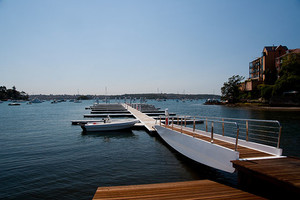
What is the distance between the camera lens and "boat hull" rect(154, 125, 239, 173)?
659 cm

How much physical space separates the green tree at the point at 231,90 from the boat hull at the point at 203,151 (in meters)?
72.8

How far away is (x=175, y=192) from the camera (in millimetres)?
4945

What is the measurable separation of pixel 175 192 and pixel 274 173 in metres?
2.54

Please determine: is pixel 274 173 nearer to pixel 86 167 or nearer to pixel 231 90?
pixel 86 167

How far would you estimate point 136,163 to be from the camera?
388 inches

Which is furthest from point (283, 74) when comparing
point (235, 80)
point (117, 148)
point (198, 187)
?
point (198, 187)

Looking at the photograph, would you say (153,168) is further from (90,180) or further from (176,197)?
(176,197)

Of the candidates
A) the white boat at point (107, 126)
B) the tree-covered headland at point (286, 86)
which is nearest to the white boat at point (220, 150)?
the white boat at point (107, 126)

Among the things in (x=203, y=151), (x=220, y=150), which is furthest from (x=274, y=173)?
(x=203, y=151)

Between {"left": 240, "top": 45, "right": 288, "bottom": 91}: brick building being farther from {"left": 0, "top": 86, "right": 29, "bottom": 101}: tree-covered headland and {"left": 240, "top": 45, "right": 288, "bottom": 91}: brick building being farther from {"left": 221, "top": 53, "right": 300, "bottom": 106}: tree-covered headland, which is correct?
{"left": 0, "top": 86, "right": 29, "bottom": 101}: tree-covered headland

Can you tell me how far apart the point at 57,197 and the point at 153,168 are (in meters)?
4.21

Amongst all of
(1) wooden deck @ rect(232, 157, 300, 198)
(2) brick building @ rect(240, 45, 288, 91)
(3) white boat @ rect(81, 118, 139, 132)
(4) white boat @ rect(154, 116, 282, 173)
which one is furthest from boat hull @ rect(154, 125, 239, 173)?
(2) brick building @ rect(240, 45, 288, 91)

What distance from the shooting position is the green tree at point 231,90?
7756 cm

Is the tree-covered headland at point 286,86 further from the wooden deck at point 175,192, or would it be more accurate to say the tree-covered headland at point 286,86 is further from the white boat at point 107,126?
the wooden deck at point 175,192
